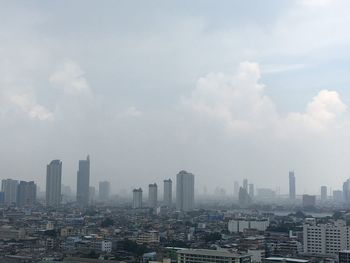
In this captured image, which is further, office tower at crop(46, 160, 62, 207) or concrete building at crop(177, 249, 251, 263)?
office tower at crop(46, 160, 62, 207)

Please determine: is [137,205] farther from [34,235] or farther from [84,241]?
[84,241]

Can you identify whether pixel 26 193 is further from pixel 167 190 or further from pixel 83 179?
pixel 167 190

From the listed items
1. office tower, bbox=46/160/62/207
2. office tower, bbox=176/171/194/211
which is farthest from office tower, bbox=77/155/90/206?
office tower, bbox=176/171/194/211

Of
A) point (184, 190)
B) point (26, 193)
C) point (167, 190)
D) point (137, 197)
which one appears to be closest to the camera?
point (184, 190)

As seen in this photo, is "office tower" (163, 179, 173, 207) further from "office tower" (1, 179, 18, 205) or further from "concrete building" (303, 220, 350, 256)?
"concrete building" (303, 220, 350, 256)

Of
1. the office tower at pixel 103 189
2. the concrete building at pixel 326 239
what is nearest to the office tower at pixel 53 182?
the office tower at pixel 103 189

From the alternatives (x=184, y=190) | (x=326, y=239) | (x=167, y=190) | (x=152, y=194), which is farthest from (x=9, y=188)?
(x=326, y=239)

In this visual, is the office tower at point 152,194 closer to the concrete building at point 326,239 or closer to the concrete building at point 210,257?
the concrete building at point 326,239
